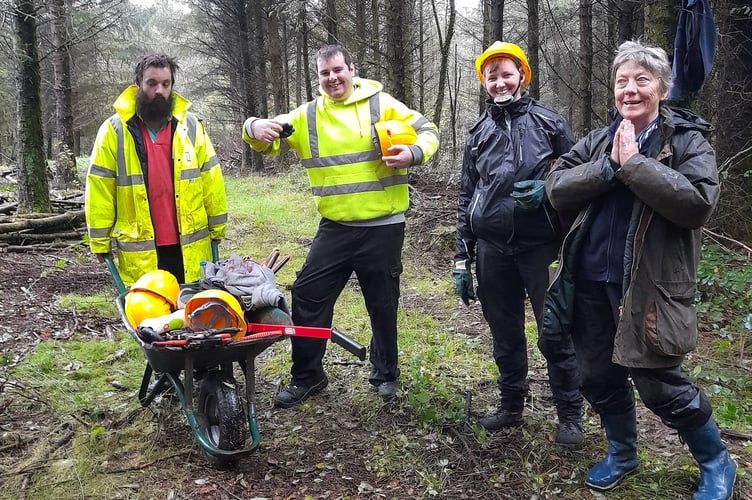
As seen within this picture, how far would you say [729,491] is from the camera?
2.56 metres

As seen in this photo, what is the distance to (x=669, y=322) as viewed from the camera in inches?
90.9

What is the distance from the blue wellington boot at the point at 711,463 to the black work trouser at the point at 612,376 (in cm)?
8

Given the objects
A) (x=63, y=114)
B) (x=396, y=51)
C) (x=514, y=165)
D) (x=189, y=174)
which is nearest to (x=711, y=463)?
(x=514, y=165)

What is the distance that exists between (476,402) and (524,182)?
1.67m

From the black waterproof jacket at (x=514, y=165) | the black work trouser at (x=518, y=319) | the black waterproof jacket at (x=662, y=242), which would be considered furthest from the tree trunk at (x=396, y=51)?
the black waterproof jacket at (x=662, y=242)

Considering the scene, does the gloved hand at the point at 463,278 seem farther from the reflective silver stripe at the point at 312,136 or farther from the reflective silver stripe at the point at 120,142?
the reflective silver stripe at the point at 120,142

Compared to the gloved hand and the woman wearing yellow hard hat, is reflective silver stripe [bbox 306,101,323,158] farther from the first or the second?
the gloved hand

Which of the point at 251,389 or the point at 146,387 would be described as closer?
the point at 251,389

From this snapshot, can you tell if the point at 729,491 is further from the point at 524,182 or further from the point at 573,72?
the point at 573,72

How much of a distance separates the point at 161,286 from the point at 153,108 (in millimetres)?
1186

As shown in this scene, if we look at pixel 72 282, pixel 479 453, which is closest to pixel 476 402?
pixel 479 453

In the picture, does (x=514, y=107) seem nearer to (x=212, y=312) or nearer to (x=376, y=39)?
(x=212, y=312)

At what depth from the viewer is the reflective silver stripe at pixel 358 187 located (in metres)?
3.57

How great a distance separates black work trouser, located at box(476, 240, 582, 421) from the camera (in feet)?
10.2
